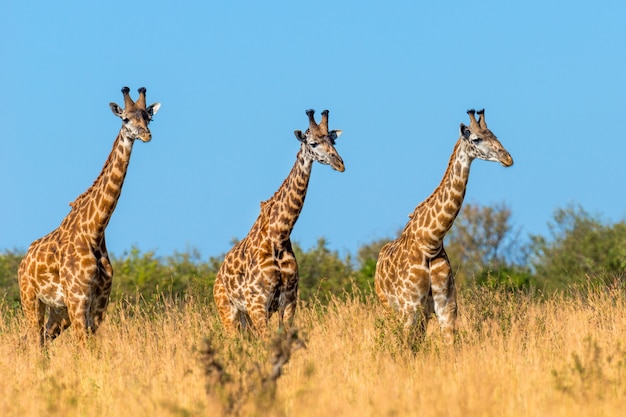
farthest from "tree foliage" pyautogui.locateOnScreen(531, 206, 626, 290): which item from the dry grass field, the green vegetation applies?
the dry grass field

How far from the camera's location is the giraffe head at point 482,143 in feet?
43.3

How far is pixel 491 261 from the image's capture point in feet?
117

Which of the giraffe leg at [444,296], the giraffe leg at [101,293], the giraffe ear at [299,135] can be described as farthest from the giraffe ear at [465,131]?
the giraffe leg at [101,293]

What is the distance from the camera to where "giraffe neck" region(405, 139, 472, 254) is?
44.9 ft

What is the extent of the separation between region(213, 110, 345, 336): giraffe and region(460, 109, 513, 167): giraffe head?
1.54 meters

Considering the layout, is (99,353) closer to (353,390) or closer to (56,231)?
(56,231)

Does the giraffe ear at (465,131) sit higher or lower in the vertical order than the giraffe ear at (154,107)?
lower

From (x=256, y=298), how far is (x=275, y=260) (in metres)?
0.53

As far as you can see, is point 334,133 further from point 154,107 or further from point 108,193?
point 108,193

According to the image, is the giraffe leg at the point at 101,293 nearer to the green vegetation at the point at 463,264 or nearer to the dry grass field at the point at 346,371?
the dry grass field at the point at 346,371

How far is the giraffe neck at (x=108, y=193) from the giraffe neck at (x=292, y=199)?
77.8 inches

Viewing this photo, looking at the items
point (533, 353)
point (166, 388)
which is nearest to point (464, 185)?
point (533, 353)

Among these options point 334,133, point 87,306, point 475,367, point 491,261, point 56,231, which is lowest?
point 475,367

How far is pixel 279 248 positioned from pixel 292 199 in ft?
2.09
